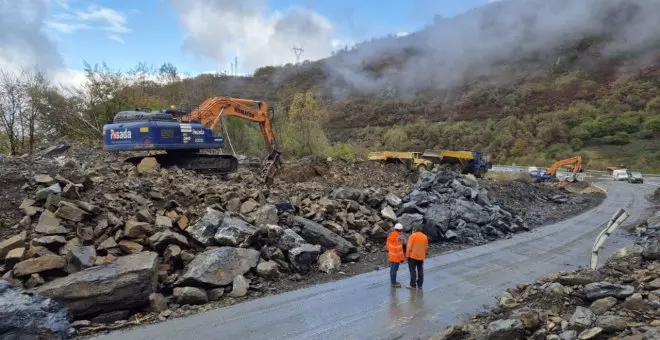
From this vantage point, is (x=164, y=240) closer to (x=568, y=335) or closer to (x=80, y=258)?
(x=80, y=258)

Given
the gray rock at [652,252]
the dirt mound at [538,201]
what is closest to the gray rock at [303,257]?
the gray rock at [652,252]

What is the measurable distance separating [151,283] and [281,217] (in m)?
4.38

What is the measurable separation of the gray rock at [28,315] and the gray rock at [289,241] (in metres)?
4.24

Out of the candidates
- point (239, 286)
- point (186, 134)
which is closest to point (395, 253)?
point (239, 286)

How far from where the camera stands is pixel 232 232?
9680mm

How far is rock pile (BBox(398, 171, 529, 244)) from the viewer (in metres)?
13.8

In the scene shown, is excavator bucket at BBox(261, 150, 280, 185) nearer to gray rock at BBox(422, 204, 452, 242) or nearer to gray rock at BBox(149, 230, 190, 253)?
gray rock at BBox(422, 204, 452, 242)

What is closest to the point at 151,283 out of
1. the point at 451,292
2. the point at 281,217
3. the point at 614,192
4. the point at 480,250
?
the point at 281,217

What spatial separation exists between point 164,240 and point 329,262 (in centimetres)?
339

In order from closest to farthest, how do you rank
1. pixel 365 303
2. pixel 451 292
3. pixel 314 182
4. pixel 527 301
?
pixel 527 301
pixel 365 303
pixel 451 292
pixel 314 182

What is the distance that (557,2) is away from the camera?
125 metres

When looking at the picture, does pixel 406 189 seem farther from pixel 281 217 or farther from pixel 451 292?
pixel 451 292

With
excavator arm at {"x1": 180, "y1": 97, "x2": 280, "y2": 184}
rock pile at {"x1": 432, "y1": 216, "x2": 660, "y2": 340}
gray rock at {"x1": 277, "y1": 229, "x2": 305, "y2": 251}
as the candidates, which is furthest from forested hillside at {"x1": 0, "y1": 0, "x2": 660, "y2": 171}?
rock pile at {"x1": 432, "y1": 216, "x2": 660, "y2": 340}

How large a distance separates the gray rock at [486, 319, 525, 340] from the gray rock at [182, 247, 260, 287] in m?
4.84
